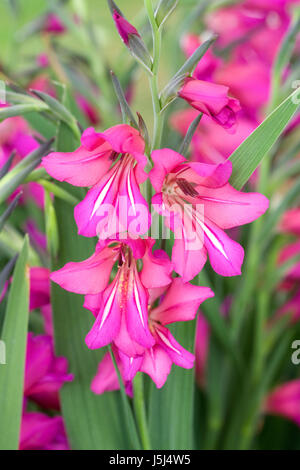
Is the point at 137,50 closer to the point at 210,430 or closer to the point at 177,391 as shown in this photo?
the point at 177,391

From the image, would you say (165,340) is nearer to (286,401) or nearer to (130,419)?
(130,419)

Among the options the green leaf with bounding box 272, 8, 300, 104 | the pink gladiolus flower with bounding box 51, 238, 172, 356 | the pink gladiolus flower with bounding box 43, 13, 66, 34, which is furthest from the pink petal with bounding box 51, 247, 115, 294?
the pink gladiolus flower with bounding box 43, 13, 66, 34

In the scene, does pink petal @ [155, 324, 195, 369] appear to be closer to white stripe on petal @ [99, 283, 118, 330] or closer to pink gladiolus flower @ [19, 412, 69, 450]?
white stripe on petal @ [99, 283, 118, 330]

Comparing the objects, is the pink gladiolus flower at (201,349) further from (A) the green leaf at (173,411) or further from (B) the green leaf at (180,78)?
(B) the green leaf at (180,78)

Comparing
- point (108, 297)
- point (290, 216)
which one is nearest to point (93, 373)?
point (108, 297)

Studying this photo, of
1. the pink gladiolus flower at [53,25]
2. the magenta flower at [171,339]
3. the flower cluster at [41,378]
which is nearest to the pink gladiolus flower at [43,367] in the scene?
the flower cluster at [41,378]

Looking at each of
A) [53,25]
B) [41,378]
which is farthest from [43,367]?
[53,25]

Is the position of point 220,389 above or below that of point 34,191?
below
